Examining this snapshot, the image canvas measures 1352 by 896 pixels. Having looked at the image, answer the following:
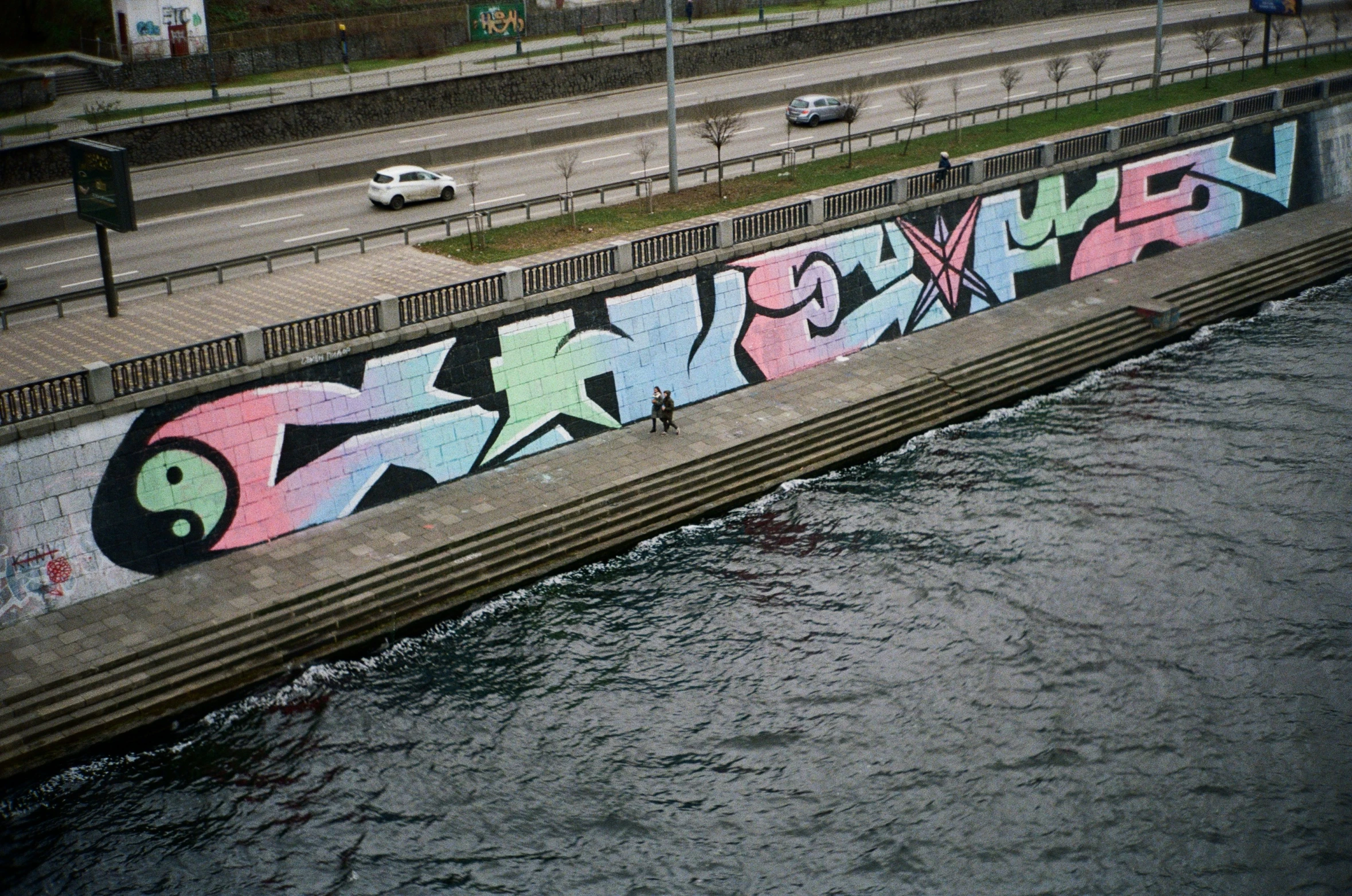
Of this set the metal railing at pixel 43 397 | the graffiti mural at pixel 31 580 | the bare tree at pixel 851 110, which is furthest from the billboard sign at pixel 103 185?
the bare tree at pixel 851 110

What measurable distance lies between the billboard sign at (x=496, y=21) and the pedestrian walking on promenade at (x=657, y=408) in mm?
34135

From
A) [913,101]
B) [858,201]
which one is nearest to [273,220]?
[858,201]

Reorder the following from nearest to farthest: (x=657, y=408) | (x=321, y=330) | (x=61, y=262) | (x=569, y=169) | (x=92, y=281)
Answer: (x=321, y=330)
(x=657, y=408)
(x=92, y=281)
(x=61, y=262)
(x=569, y=169)

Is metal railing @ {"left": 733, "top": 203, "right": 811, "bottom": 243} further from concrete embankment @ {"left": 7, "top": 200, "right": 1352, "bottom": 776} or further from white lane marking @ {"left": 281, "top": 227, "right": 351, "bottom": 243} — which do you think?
white lane marking @ {"left": 281, "top": 227, "right": 351, "bottom": 243}

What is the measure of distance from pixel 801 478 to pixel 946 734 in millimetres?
12303

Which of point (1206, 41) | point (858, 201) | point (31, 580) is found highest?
point (1206, 41)

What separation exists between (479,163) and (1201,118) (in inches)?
1131

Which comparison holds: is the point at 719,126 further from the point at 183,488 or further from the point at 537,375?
the point at 183,488

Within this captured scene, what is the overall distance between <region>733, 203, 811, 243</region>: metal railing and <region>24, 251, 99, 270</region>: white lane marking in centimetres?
2007

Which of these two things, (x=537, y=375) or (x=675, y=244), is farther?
(x=675, y=244)

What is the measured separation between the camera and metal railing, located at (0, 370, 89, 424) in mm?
30234

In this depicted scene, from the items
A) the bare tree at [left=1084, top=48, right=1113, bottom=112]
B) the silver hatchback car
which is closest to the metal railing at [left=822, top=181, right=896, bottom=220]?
A: the silver hatchback car

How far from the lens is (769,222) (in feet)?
143

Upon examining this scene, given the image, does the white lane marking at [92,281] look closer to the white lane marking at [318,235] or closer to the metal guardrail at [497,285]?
the white lane marking at [318,235]
